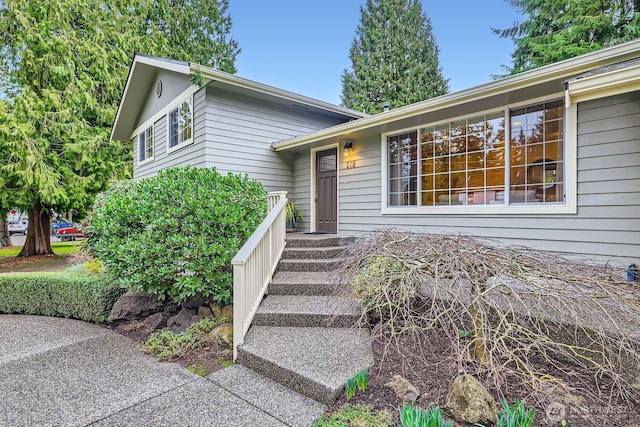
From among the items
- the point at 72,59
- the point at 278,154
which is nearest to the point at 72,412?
the point at 278,154

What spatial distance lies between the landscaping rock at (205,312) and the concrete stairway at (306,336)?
0.83 meters

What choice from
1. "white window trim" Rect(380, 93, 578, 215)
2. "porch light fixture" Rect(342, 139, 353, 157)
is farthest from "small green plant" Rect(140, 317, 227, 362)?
"porch light fixture" Rect(342, 139, 353, 157)

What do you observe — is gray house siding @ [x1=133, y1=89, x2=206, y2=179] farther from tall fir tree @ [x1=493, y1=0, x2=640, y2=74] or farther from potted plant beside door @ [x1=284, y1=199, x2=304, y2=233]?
tall fir tree @ [x1=493, y1=0, x2=640, y2=74]

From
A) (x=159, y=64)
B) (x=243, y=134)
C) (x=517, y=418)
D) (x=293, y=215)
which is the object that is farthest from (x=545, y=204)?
(x=159, y=64)

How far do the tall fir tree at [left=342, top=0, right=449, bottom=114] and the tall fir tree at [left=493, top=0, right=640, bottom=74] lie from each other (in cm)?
909

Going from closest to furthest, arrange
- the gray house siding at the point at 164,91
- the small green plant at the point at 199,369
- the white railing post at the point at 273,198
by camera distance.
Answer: the small green plant at the point at 199,369
the white railing post at the point at 273,198
the gray house siding at the point at 164,91

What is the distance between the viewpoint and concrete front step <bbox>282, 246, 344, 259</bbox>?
5547mm

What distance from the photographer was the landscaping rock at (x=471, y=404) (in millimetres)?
2320

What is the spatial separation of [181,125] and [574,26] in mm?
13252

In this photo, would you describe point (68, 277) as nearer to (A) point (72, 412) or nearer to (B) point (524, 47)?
(A) point (72, 412)

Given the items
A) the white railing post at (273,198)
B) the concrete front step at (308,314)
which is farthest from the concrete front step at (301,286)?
the white railing post at (273,198)

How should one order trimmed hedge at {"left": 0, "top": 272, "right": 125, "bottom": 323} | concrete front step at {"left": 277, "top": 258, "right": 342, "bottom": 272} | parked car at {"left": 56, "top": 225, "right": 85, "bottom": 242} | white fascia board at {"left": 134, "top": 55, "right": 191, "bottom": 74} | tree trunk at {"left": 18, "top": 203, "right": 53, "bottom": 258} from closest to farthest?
trimmed hedge at {"left": 0, "top": 272, "right": 125, "bottom": 323} < concrete front step at {"left": 277, "top": 258, "right": 342, "bottom": 272} < white fascia board at {"left": 134, "top": 55, "right": 191, "bottom": 74} < tree trunk at {"left": 18, "top": 203, "right": 53, "bottom": 258} < parked car at {"left": 56, "top": 225, "right": 85, "bottom": 242}

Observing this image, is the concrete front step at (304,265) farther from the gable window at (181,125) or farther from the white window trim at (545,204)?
the gable window at (181,125)

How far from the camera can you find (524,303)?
255cm
